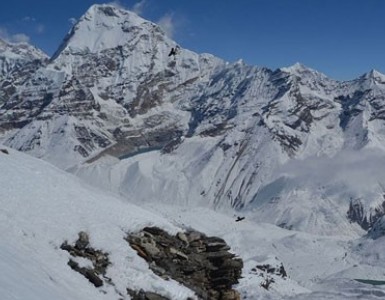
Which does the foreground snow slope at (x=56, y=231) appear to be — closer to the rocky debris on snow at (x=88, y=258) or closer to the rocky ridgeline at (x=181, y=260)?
the rocky debris on snow at (x=88, y=258)

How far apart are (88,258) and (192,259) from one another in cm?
653

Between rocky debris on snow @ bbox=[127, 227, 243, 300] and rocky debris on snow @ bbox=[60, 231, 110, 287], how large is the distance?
91.2 inches

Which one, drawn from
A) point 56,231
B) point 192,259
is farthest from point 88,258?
point 192,259

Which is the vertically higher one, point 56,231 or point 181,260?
point 181,260

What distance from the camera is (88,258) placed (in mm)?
28703

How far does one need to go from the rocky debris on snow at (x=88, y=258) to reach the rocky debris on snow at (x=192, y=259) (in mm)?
2316

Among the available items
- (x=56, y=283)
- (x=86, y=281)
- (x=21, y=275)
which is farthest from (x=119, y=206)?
(x=21, y=275)

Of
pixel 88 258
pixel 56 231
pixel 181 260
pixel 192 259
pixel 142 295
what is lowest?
pixel 142 295

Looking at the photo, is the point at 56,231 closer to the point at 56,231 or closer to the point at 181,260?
the point at 56,231

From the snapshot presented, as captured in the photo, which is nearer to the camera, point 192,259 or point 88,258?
point 88,258

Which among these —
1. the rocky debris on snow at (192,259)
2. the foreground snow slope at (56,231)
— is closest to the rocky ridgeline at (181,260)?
the rocky debris on snow at (192,259)

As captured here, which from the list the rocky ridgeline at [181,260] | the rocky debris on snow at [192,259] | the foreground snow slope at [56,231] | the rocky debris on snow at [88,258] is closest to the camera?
the foreground snow slope at [56,231]

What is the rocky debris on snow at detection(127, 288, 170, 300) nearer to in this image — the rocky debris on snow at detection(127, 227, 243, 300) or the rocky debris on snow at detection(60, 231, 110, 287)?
the rocky debris on snow at detection(60, 231, 110, 287)

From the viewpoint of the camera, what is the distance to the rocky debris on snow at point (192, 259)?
31766 mm
